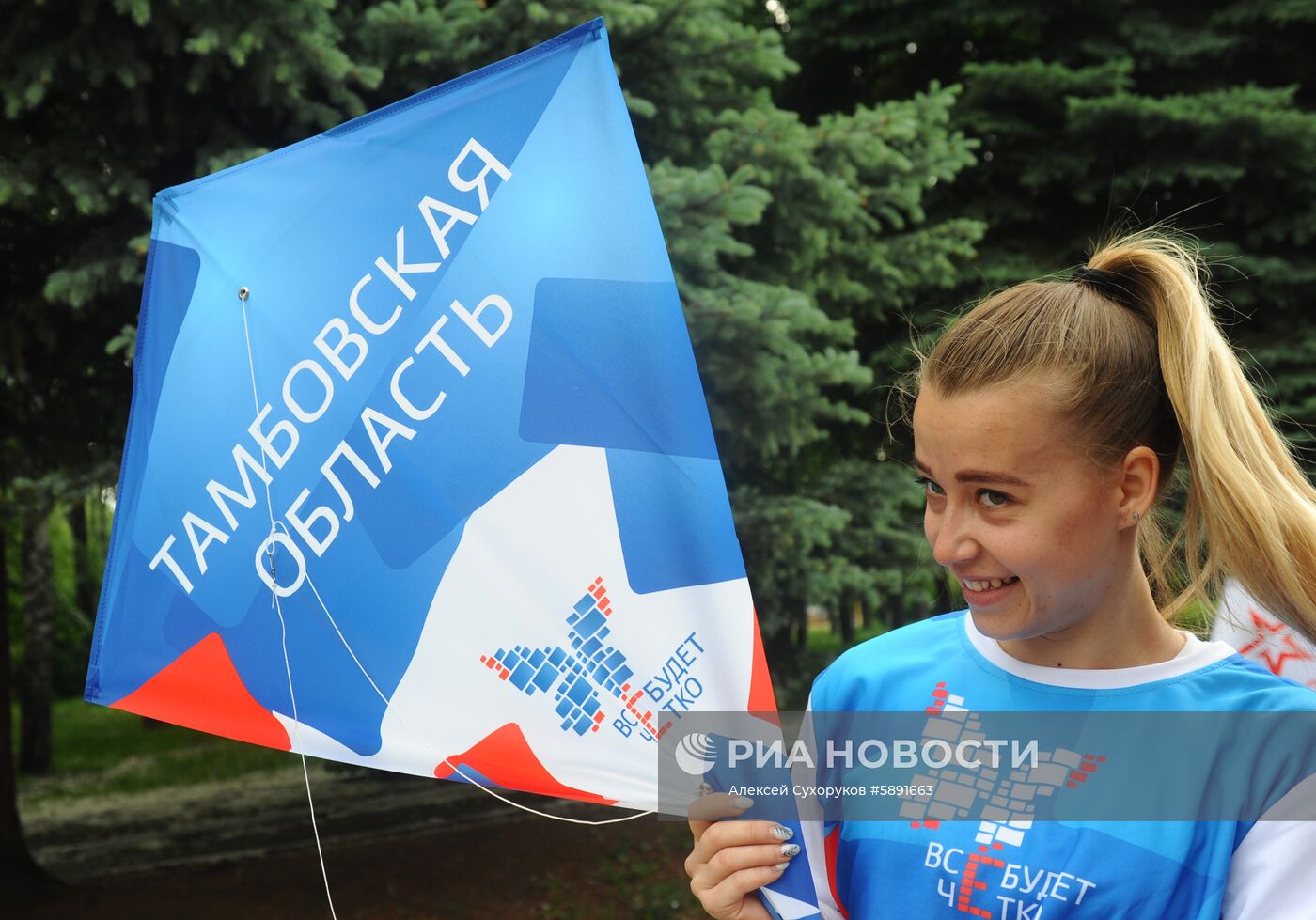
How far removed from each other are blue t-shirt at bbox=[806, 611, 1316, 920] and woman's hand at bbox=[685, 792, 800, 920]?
0.22ft

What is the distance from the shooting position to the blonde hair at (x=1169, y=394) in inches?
52.1

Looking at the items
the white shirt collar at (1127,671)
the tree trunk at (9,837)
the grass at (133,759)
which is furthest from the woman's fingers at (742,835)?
the grass at (133,759)

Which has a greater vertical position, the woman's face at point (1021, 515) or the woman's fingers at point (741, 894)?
the woman's face at point (1021, 515)

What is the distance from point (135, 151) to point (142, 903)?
4032 mm

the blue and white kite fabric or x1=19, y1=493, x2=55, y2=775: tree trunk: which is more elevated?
x1=19, y1=493, x2=55, y2=775: tree trunk

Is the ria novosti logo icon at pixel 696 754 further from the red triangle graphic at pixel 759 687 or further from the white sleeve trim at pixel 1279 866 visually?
the white sleeve trim at pixel 1279 866

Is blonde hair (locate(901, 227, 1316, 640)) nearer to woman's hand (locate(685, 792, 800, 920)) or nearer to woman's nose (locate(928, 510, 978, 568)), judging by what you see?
woman's nose (locate(928, 510, 978, 568))

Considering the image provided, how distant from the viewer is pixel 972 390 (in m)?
1.37

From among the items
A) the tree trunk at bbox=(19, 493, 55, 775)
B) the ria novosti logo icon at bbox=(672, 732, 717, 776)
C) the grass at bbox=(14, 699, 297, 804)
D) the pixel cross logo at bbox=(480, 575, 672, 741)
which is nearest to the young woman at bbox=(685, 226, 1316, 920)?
the ria novosti logo icon at bbox=(672, 732, 717, 776)

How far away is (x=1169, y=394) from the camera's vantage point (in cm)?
138

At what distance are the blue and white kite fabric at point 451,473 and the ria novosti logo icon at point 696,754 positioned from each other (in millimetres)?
49

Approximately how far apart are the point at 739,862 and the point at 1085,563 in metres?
0.59

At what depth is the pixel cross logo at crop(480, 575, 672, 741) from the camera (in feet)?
5.58

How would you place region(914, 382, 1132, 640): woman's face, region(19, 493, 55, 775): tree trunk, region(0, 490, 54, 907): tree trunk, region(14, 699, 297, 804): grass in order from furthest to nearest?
1. region(19, 493, 55, 775): tree trunk
2. region(14, 699, 297, 804): grass
3. region(0, 490, 54, 907): tree trunk
4. region(914, 382, 1132, 640): woman's face
